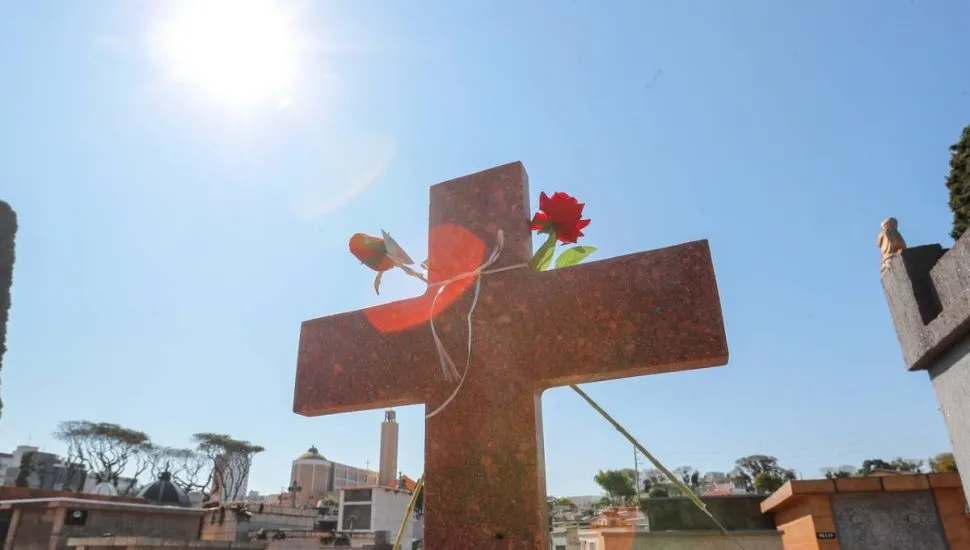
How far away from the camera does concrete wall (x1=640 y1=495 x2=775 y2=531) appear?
8.79m

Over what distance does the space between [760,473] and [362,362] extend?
4880 centimetres

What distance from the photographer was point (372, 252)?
84.0 inches

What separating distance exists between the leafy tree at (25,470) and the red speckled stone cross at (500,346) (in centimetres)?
6026

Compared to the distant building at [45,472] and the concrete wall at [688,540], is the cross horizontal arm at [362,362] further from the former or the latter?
the distant building at [45,472]

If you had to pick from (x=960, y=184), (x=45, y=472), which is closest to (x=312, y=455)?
(x=45, y=472)

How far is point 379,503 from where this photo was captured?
3359 cm

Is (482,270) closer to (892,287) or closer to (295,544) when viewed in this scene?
(892,287)

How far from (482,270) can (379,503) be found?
35.1m

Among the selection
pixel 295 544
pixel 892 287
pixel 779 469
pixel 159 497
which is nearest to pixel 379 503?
pixel 159 497

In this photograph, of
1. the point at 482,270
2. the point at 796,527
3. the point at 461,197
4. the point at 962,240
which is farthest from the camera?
the point at 796,527

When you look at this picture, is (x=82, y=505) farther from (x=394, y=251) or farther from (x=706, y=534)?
(x=394, y=251)

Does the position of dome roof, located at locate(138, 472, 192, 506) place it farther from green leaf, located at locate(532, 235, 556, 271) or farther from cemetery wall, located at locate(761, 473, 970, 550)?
green leaf, located at locate(532, 235, 556, 271)

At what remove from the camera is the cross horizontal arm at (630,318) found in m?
1.61

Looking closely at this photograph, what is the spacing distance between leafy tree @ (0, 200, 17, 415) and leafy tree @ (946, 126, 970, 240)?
936 inches
